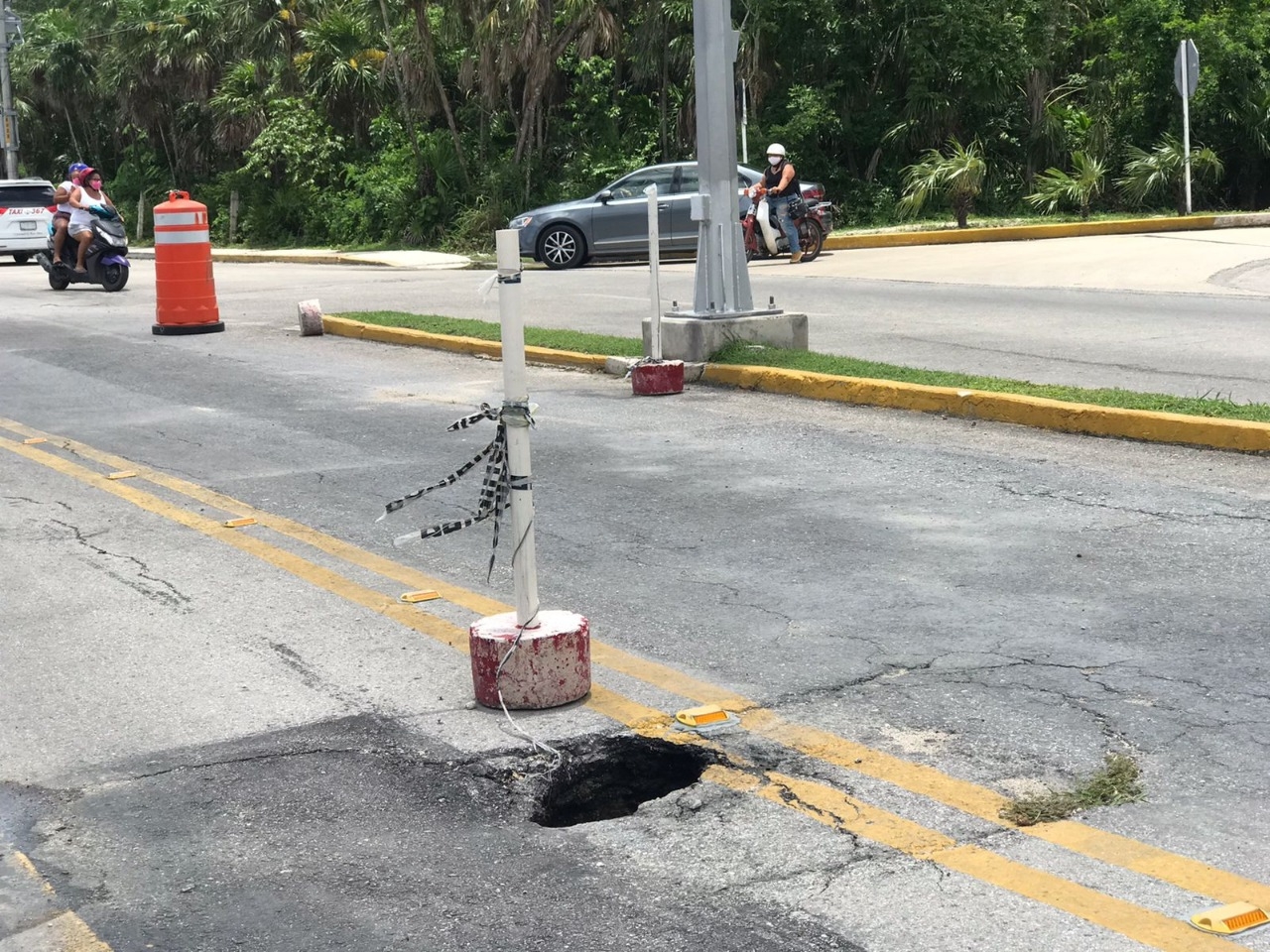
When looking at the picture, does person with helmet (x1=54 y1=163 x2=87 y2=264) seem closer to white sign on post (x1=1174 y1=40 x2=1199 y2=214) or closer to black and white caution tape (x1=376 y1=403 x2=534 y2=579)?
white sign on post (x1=1174 y1=40 x2=1199 y2=214)

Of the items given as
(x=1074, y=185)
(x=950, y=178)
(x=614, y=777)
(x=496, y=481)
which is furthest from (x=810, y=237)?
(x=614, y=777)

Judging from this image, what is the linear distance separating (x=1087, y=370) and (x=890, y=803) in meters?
8.29

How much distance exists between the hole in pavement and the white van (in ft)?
95.7

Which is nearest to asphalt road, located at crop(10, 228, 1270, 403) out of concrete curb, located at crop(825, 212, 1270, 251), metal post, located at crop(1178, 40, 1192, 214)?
concrete curb, located at crop(825, 212, 1270, 251)

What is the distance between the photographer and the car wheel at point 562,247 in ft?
84.6

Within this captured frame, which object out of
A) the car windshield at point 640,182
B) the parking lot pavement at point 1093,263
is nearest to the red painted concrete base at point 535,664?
the parking lot pavement at point 1093,263

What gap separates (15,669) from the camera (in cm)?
575

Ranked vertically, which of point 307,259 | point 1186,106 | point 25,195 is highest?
point 1186,106

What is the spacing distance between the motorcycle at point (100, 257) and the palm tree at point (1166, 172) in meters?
16.0

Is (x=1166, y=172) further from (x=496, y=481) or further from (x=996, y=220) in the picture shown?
(x=496, y=481)

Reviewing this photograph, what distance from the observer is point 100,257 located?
22078 millimetres

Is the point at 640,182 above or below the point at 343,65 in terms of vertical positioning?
below

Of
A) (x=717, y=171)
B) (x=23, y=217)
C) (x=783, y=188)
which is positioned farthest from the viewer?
(x=23, y=217)

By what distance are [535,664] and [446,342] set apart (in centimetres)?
1002
